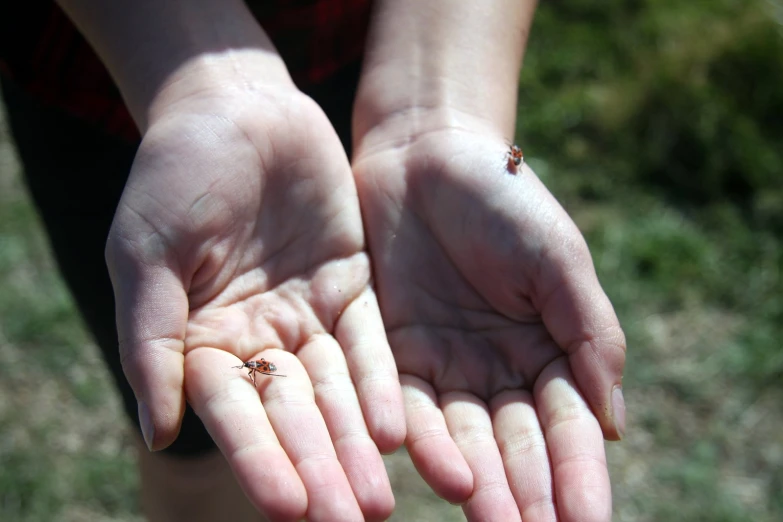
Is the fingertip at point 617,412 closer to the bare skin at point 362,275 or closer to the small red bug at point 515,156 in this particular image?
the bare skin at point 362,275

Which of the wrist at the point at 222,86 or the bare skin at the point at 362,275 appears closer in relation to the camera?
the bare skin at the point at 362,275

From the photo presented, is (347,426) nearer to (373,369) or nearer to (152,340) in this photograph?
(373,369)

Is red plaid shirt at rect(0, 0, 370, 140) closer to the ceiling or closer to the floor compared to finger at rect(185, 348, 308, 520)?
closer to the ceiling

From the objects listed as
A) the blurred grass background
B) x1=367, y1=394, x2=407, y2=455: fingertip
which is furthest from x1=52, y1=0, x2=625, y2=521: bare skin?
the blurred grass background

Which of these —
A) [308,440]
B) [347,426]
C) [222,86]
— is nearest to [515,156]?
[222,86]

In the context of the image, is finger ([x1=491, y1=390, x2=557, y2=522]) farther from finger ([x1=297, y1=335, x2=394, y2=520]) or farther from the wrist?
the wrist

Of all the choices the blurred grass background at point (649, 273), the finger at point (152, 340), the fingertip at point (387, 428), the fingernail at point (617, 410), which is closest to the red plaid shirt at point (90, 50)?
the finger at point (152, 340)

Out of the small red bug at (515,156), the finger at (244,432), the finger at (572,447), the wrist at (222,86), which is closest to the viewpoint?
the finger at (244,432)
